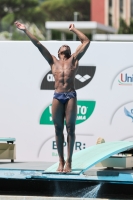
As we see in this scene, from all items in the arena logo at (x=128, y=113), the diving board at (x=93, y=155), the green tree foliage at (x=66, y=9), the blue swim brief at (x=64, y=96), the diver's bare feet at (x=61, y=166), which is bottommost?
the diver's bare feet at (x=61, y=166)

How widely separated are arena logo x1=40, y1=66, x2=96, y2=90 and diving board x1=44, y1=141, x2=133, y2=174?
9.42 ft

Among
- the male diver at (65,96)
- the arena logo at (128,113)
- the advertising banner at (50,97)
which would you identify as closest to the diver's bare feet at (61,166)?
the male diver at (65,96)

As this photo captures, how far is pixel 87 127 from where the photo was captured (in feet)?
43.2

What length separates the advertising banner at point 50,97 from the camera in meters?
13.2

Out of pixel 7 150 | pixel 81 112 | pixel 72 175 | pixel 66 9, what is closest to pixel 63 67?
pixel 72 175

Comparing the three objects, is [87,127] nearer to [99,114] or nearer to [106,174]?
[99,114]

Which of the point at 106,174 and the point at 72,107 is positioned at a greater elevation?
the point at 72,107

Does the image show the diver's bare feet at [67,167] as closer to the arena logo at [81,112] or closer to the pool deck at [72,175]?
the pool deck at [72,175]

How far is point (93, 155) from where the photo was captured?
9.94m

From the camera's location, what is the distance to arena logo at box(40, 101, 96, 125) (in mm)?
13188

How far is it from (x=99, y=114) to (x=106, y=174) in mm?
3543

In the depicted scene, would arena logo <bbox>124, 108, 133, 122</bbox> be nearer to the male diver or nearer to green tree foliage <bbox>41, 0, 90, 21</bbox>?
the male diver

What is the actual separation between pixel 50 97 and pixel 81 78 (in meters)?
0.62

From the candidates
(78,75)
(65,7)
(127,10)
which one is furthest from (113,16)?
(78,75)
